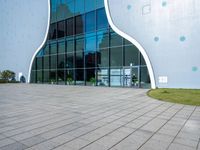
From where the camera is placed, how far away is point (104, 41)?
68.9ft

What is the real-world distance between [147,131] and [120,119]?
148cm

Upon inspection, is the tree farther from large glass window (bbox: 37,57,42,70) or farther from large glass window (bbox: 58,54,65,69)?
large glass window (bbox: 58,54,65,69)

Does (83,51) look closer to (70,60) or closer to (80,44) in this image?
(80,44)

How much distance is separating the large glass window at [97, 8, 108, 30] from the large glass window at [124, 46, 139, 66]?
13.2ft

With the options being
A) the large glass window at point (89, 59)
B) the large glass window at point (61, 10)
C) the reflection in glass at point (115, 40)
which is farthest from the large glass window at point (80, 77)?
the large glass window at point (61, 10)

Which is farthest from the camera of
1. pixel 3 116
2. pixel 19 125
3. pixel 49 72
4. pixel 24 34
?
pixel 24 34

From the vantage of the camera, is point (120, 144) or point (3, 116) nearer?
point (120, 144)

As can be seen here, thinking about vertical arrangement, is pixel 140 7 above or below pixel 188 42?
above

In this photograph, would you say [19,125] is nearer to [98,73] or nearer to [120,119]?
[120,119]

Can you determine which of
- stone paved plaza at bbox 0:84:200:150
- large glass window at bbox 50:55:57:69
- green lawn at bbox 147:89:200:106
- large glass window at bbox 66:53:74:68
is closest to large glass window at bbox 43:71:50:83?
large glass window at bbox 50:55:57:69

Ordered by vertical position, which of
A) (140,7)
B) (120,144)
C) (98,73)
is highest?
(140,7)

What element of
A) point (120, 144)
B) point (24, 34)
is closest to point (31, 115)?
point (120, 144)

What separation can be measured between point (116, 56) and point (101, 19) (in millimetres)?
4859

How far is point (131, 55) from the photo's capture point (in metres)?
18.8
